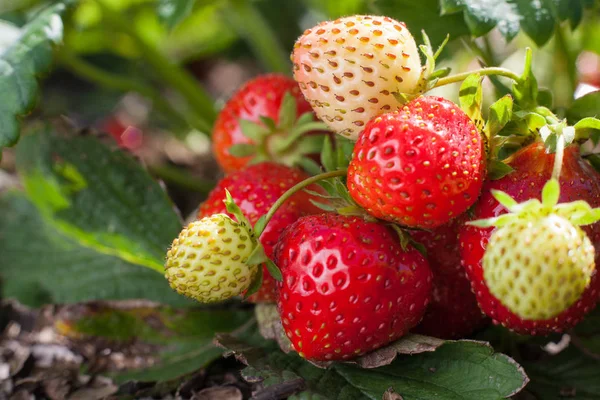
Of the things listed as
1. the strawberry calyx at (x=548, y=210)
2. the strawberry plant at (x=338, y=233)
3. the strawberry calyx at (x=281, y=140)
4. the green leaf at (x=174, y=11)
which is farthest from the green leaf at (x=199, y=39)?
the strawberry calyx at (x=548, y=210)

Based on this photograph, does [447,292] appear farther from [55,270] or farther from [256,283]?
[55,270]

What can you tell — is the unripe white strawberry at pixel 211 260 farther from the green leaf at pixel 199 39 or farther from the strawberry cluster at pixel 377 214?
the green leaf at pixel 199 39

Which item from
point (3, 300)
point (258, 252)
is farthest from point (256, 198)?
point (3, 300)

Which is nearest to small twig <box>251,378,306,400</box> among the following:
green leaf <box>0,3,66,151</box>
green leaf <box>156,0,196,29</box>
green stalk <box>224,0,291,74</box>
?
green leaf <box>0,3,66,151</box>

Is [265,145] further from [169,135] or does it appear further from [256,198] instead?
[169,135]

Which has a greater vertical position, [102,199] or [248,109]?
[248,109]

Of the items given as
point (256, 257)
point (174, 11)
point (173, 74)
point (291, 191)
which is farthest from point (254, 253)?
point (173, 74)

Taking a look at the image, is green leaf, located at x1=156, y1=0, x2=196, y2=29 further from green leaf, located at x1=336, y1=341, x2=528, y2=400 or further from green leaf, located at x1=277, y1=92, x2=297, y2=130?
green leaf, located at x1=336, y1=341, x2=528, y2=400
